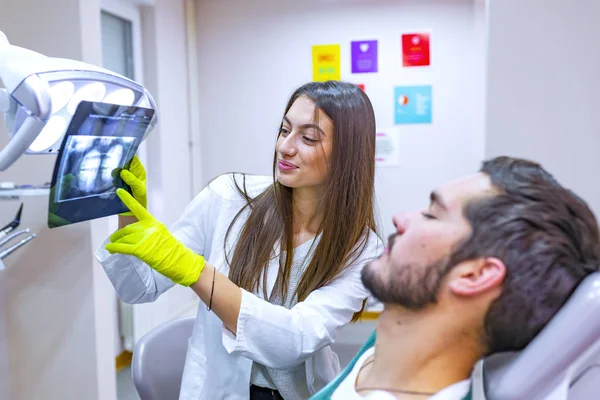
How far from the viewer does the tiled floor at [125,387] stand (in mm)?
3034

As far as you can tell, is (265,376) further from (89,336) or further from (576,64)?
(576,64)

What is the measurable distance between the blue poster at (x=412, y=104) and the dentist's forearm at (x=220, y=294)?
124 inches

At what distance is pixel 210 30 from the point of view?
14.5 ft

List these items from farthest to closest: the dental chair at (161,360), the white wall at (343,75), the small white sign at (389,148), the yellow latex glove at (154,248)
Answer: the small white sign at (389,148), the white wall at (343,75), the dental chair at (161,360), the yellow latex glove at (154,248)

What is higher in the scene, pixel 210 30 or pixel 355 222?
pixel 210 30

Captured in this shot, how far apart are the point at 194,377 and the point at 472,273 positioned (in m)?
0.82

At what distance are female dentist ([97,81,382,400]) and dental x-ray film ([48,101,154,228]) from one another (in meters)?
0.12

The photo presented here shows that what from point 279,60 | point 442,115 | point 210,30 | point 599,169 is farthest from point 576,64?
point 210,30

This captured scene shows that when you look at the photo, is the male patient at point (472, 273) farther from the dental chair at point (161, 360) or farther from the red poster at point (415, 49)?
the red poster at point (415, 49)

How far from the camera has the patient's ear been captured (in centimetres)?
85

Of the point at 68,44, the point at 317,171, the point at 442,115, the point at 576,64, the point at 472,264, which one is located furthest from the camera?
the point at 442,115

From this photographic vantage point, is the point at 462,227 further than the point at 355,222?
No

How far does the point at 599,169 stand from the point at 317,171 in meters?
0.99

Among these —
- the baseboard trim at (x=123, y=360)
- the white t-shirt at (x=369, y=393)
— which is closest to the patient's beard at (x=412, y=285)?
the white t-shirt at (x=369, y=393)
